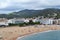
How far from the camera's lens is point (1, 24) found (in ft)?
258

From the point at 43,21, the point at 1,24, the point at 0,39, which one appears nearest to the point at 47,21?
the point at 43,21

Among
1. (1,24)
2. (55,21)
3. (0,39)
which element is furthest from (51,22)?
(0,39)

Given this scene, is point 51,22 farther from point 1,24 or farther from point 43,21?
point 1,24

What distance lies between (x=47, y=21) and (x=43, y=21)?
2.32 meters

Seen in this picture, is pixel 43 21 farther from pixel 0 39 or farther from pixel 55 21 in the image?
pixel 0 39

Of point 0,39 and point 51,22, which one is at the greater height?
point 0,39

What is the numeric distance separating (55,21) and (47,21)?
453 centimetres

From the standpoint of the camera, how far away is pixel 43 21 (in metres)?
92.9

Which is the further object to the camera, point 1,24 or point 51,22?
point 51,22

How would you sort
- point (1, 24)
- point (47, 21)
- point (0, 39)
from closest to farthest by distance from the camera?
point (0, 39) → point (1, 24) → point (47, 21)

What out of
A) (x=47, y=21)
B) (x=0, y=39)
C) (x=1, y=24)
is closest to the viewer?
(x=0, y=39)

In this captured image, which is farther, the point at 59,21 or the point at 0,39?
the point at 59,21

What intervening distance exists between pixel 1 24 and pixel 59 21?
93.3ft

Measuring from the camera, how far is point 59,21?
9256cm
